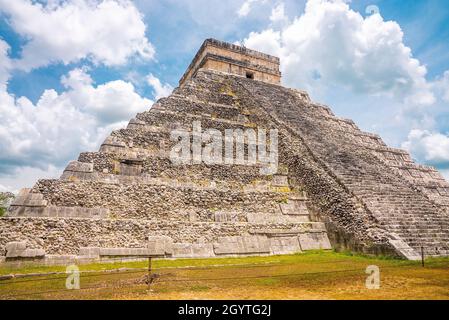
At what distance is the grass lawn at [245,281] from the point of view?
207 inches

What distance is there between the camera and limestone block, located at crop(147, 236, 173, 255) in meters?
9.41

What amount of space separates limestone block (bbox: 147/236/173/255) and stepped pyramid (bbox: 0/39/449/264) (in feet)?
0.09

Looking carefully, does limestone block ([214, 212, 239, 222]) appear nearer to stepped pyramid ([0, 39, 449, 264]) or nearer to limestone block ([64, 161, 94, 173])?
stepped pyramid ([0, 39, 449, 264])

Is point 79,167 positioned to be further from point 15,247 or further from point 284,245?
point 284,245

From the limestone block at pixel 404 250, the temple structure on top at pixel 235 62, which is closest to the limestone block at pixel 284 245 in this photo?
the limestone block at pixel 404 250

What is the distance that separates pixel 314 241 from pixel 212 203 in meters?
3.71

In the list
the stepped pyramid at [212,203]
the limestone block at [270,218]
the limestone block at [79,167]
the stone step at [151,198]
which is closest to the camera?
the stepped pyramid at [212,203]

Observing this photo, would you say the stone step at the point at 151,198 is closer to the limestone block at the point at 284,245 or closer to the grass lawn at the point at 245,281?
the limestone block at the point at 284,245

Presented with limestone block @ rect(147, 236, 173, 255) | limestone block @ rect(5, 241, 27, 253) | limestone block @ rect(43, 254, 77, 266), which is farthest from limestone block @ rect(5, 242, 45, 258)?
limestone block @ rect(147, 236, 173, 255)

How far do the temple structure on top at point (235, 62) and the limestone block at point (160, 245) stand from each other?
46.7ft

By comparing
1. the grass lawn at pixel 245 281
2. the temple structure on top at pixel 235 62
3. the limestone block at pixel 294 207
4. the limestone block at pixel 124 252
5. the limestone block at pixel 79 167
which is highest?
the temple structure on top at pixel 235 62

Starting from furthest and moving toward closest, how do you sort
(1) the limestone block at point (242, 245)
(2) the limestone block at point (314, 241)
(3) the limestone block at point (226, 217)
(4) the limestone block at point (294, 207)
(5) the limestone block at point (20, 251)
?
(4) the limestone block at point (294, 207) < (2) the limestone block at point (314, 241) < (3) the limestone block at point (226, 217) < (1) the limestone block at point (242, 245) < (5) the limestone block at point (20, 251)

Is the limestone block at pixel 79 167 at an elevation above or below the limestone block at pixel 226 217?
above
